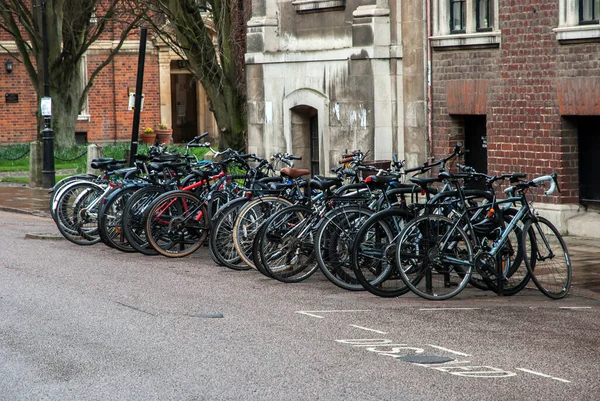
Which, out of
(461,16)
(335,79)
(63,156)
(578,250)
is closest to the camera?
(578,250)

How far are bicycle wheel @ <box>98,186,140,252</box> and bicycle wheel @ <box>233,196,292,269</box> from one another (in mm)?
2153

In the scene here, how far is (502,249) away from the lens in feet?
36.0

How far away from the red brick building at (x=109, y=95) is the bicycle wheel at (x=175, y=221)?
28.0 m

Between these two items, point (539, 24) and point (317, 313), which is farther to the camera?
point (539, 24)

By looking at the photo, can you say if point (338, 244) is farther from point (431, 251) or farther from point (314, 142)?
point (314, 142)

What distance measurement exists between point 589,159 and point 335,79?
4883 millimetres

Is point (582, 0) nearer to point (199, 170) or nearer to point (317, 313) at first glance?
point (199, 170)

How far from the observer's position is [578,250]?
1409 centimetres

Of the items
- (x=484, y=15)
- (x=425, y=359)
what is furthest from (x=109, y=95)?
(x=425, y=359)

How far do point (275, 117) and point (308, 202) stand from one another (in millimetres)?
8328

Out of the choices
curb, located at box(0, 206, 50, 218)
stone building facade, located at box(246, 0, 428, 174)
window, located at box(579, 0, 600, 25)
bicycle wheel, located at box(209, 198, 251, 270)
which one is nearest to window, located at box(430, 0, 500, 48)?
stone building facade, located at box(246, 0, 428, 174)

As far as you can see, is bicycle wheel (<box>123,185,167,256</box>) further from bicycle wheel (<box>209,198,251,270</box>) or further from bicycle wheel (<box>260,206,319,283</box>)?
bicycle wheel (<box>260,206,319,283</box>)

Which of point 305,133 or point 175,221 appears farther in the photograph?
point 305,133

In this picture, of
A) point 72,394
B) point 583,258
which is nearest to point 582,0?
point 583,258
